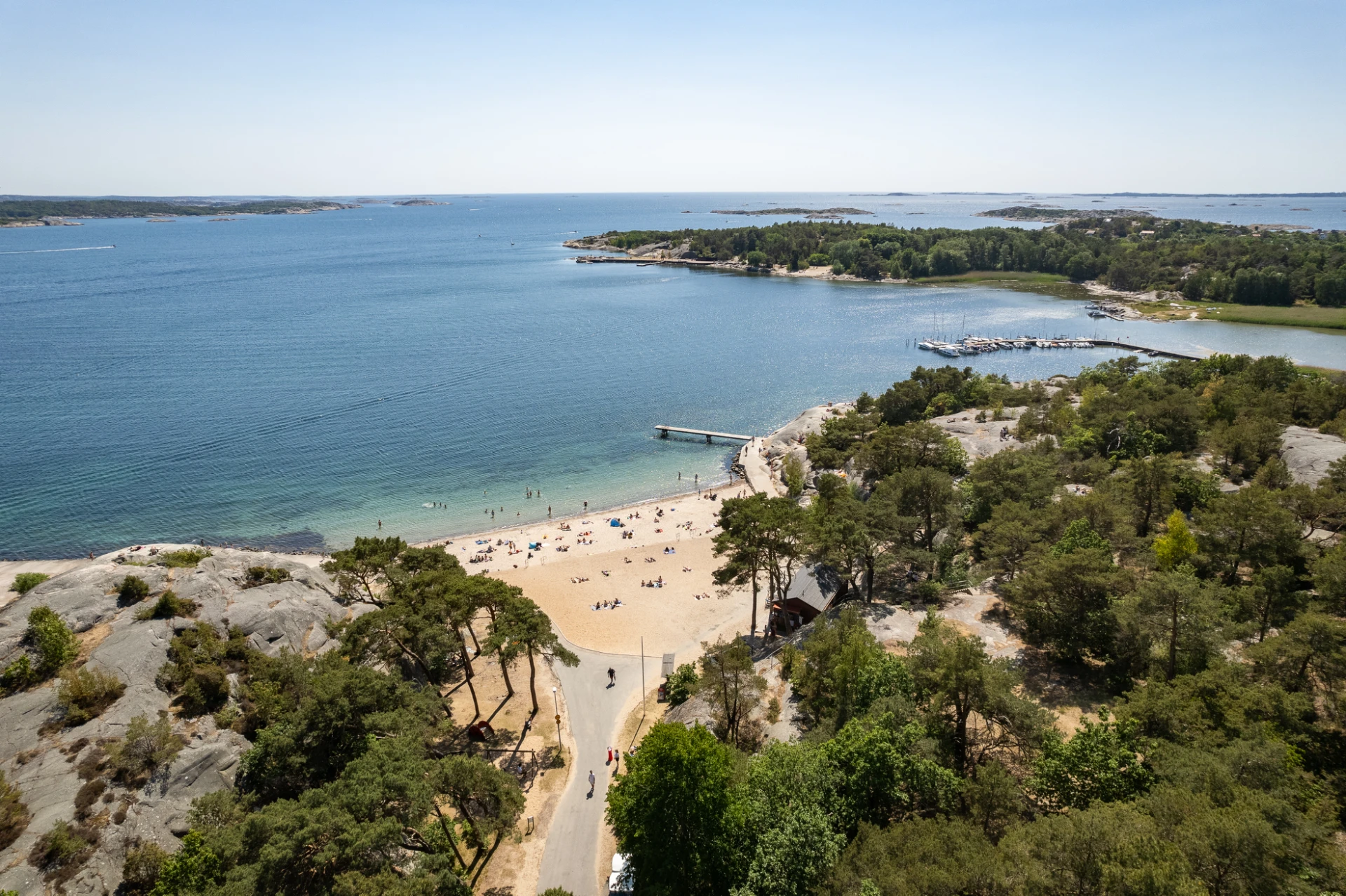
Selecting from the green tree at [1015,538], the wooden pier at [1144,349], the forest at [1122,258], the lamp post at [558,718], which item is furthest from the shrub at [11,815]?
the forest at [1122,258]

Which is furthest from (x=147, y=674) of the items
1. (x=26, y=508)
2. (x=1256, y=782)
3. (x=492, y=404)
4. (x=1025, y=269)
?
(x=1025, y=269)

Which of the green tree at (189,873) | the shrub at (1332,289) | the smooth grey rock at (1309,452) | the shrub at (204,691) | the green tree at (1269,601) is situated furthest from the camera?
the shrub at (1332,289)

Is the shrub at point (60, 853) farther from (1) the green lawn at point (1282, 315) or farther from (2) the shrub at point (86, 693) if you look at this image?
(1) the green lawn at point (1282, 315)

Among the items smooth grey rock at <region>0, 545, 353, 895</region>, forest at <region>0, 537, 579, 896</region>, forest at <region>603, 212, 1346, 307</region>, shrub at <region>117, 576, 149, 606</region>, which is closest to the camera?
forest at <region>0, 537, 579, 896</region>

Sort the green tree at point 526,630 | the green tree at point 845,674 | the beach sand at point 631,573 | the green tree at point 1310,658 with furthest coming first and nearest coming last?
the beach sand at point 631,573
the green tree at point 526,630
the green tree at point 845,674
the green tree at point 1310,658

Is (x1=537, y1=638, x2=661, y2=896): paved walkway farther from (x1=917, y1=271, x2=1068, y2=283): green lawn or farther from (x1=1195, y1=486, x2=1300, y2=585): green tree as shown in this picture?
(x1=917, y1=271, x2=1068, y2=283): green lawn

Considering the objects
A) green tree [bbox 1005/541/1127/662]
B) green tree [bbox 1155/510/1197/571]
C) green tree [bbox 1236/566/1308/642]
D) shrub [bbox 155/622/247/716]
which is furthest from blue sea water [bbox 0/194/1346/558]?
green tree [bbox 1236/566/1308/642]
